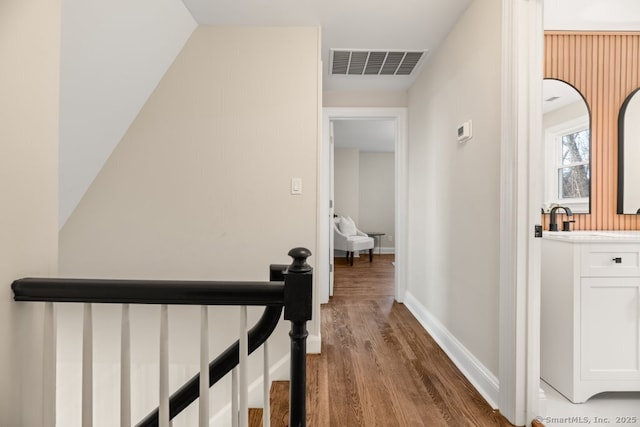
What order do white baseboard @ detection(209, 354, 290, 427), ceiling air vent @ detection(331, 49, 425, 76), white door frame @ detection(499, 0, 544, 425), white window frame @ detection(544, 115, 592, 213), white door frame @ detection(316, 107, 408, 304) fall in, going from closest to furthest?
1. white door frame @ detection(499, 0, 544, 425)
2. white baseboard @ detection(209, 354, 290, 427)
3. white window frame @ detection(544, 115, 592, 213)
4. ceiling air vent @ detection(331, 49, 425, 76)
5. white door frame @ detection(316, 107, 408, 304)

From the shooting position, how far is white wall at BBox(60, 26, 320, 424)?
7.97 feet

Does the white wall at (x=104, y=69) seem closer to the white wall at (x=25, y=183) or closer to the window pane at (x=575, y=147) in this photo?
the white wall at (x=25, y=183)

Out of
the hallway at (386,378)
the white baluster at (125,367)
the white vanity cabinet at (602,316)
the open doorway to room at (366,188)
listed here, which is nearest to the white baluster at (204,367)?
the white baluster at (125,367)

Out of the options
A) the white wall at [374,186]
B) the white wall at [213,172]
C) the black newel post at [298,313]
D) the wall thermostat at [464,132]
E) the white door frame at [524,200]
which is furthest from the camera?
the white wall at [374,186]

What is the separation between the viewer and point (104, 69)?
1.97 metres

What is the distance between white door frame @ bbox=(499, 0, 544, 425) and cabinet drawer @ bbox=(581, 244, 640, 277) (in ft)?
1.47

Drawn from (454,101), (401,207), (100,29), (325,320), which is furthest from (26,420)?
(401,207)

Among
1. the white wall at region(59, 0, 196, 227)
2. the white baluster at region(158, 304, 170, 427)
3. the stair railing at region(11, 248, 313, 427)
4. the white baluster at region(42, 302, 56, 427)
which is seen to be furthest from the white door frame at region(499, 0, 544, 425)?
the white wall at region(59, 0, 196, 227)

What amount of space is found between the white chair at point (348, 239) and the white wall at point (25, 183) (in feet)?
17.9

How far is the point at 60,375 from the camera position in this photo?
8.33ft

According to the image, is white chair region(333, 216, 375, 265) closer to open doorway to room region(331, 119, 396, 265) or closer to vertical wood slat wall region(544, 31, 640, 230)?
open doorway to room region(331, 119, 396, 265)

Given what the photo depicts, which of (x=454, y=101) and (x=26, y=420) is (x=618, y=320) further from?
(x=26, y=420)

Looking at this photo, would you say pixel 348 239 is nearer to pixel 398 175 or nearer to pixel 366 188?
pixel 366 188

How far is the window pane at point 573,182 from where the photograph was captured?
8.27 ft
